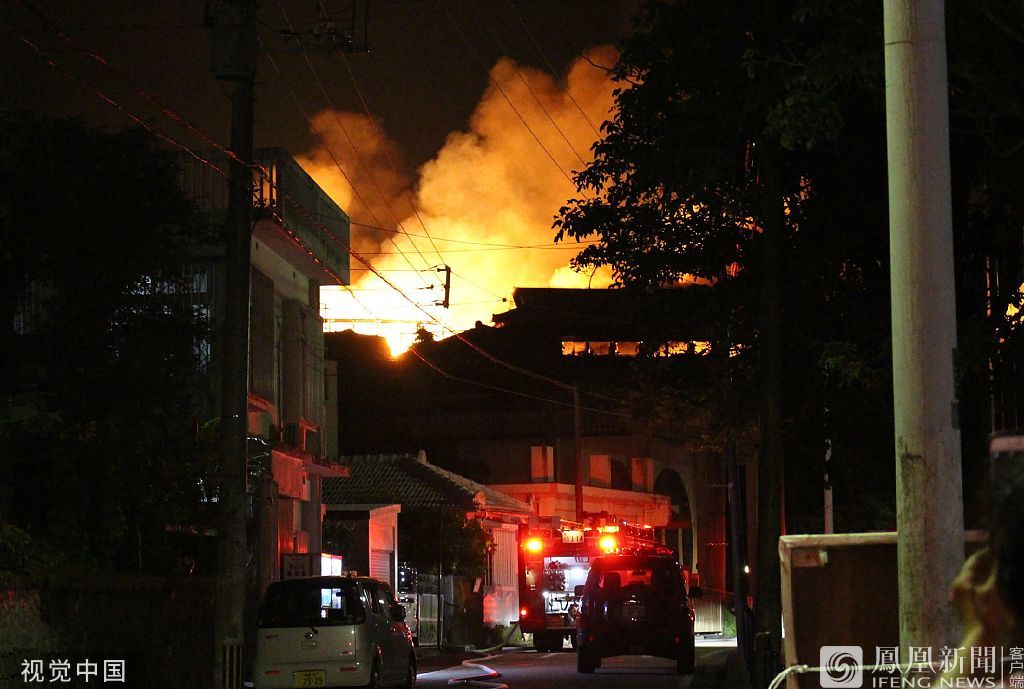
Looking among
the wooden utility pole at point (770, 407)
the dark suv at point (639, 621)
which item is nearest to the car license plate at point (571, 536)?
the dark suv at point (639, 621)

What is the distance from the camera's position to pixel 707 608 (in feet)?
182

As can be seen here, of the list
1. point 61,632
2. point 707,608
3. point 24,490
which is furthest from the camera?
point 707,608

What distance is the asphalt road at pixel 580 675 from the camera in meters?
22.8

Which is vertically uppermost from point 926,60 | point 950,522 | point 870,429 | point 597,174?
point 597,174

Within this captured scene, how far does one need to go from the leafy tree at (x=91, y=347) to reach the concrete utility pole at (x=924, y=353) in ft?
44.2

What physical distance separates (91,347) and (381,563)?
19801 millimetres

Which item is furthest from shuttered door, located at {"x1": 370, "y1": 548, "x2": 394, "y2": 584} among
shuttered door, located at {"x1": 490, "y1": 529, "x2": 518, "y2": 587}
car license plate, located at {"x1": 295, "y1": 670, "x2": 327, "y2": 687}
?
car license plate, located at {"x1": 295, "y1": 670, "x2": 327, "y2": 687}

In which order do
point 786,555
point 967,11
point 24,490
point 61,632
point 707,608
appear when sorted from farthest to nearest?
1. point 707,608
2. point 24,490
3. point 61,632
4. point 967,11
5. point 786,555

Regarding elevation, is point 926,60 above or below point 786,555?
above

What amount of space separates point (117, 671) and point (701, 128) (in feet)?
32.0

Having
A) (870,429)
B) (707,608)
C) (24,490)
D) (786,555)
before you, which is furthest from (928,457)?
(707,608)

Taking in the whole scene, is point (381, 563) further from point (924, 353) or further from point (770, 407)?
point (924, 353)

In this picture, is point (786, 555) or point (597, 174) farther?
point (597, 174)

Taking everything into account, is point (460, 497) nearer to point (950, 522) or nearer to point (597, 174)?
point (597, 174)
